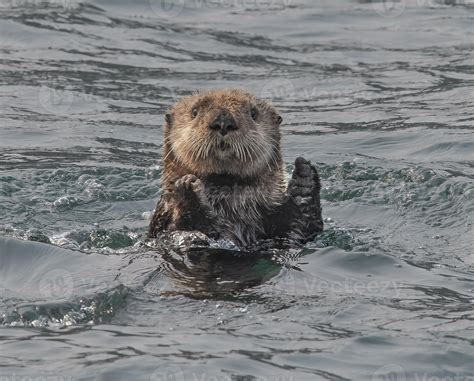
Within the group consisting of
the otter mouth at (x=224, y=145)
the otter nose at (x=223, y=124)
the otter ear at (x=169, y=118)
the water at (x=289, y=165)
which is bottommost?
the water at (x=289, y=165)

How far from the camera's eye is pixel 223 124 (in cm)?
720

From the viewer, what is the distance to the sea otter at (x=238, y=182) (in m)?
7.43

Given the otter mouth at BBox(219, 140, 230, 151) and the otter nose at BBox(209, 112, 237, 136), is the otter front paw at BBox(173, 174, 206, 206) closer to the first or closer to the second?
the otter mouth at BBox(219, 140, 230, 151)

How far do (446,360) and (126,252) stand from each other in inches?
106

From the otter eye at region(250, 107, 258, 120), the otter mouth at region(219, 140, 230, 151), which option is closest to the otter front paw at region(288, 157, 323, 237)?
the otter eye at region(250, 107, 258, 120)

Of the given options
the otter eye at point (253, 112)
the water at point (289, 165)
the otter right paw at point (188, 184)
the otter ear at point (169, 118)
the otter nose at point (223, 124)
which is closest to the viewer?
the water at point (289, 165)

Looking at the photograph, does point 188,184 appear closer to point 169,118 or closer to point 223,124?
point 223,124

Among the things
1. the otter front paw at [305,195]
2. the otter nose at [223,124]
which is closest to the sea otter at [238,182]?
the otter front paw at [305,195]

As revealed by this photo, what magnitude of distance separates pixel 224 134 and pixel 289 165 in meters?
3.42

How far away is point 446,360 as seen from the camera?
19.3 feet

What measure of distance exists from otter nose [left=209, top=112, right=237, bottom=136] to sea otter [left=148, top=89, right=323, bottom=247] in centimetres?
12

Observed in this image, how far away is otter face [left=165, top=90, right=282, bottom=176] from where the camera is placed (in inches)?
286

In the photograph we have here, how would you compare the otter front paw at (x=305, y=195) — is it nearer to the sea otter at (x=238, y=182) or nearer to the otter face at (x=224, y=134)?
the sea otter at (x=238, y=182)

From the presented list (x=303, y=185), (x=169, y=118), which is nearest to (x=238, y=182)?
(x=303, y=185)
